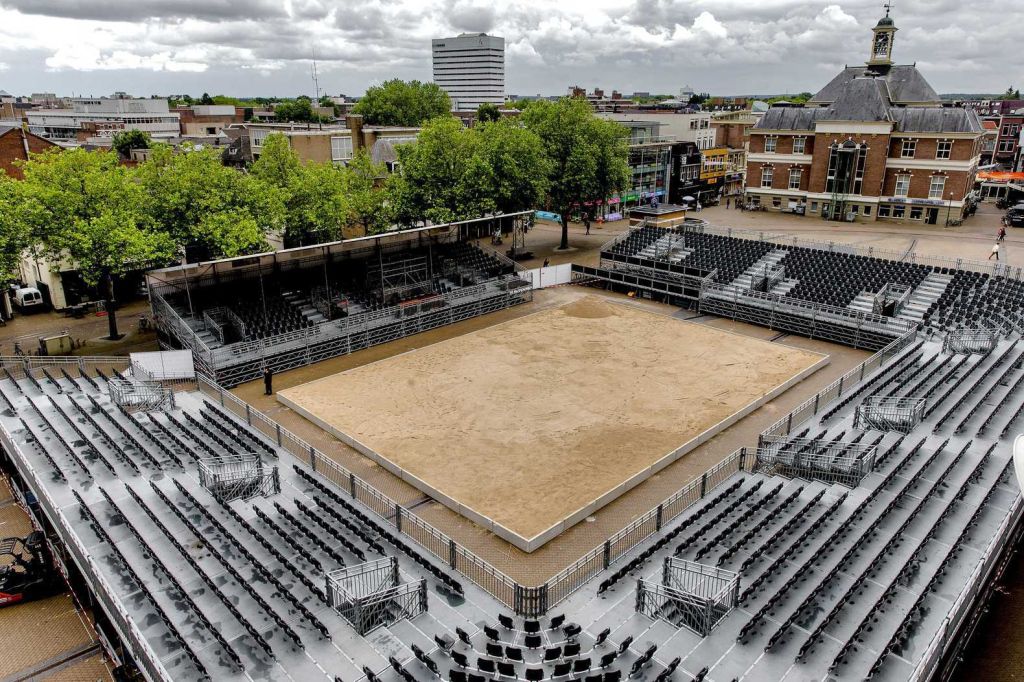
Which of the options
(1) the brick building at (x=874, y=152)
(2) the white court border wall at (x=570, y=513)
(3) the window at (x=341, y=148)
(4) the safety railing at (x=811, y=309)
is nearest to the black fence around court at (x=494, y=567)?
(2) the white court border wall at (x=570, y=513)

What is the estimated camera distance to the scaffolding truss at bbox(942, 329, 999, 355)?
26.6 metres

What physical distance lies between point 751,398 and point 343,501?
16.2 m

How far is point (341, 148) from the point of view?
181ft

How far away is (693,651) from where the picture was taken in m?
12.2

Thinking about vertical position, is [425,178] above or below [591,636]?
above

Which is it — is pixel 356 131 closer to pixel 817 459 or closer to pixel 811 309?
pixel 811 309

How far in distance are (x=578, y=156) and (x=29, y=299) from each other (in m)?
36.2

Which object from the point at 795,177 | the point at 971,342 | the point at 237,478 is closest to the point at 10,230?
the point at 237,478

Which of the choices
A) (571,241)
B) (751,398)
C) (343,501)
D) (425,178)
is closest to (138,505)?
(343,501)

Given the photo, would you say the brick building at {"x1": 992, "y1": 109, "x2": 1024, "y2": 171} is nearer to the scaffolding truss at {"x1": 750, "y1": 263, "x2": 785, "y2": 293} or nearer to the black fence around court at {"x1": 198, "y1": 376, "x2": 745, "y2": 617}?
the scaffolding truss at {"x1": 750, "y1": 263, "x2": 785, "y2": 293}

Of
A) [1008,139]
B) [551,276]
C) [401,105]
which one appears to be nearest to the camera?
[551,276]

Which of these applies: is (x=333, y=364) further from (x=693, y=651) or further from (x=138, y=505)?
(x=693, y=651)

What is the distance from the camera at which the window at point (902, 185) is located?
57000 mm

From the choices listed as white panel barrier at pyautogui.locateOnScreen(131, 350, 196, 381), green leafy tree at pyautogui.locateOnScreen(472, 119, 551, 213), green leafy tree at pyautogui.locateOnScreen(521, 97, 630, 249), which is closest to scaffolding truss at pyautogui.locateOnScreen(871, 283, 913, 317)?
green leafy tree at pyautogui.locateOnScreen(521, 97, 630, 249)
